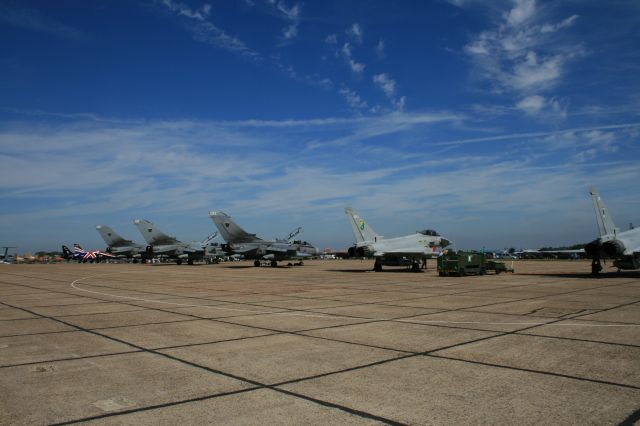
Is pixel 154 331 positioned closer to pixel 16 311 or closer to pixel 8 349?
pixel 8 349

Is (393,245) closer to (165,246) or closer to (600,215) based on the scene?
(600,215)

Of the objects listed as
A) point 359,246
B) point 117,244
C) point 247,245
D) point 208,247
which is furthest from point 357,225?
point 117,244

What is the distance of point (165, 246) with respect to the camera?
56031 mm

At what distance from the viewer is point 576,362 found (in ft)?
21.6

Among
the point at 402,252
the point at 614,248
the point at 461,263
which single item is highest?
the point at 614,248

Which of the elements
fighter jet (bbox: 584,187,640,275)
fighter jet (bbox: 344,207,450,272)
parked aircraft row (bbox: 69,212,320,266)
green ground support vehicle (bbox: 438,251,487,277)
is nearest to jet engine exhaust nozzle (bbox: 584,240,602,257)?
fighter jet (bbox: 584,187,640,275)

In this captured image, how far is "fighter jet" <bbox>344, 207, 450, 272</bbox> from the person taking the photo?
33875 mm

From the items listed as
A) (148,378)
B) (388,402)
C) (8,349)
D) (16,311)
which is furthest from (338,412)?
(16,311)

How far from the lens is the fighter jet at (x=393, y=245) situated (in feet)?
111

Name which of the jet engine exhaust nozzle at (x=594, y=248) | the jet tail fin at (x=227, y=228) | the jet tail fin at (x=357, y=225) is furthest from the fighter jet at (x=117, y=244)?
the jet engine exhaust nozzle at (x=594, y=248)

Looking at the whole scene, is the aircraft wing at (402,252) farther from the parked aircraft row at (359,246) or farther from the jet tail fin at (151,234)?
the jet tail fin at (151,234)

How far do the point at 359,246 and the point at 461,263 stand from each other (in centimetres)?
785

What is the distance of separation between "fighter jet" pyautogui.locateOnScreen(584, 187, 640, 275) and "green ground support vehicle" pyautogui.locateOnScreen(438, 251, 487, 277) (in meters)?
6.68

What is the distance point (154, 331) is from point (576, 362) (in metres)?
7.84
